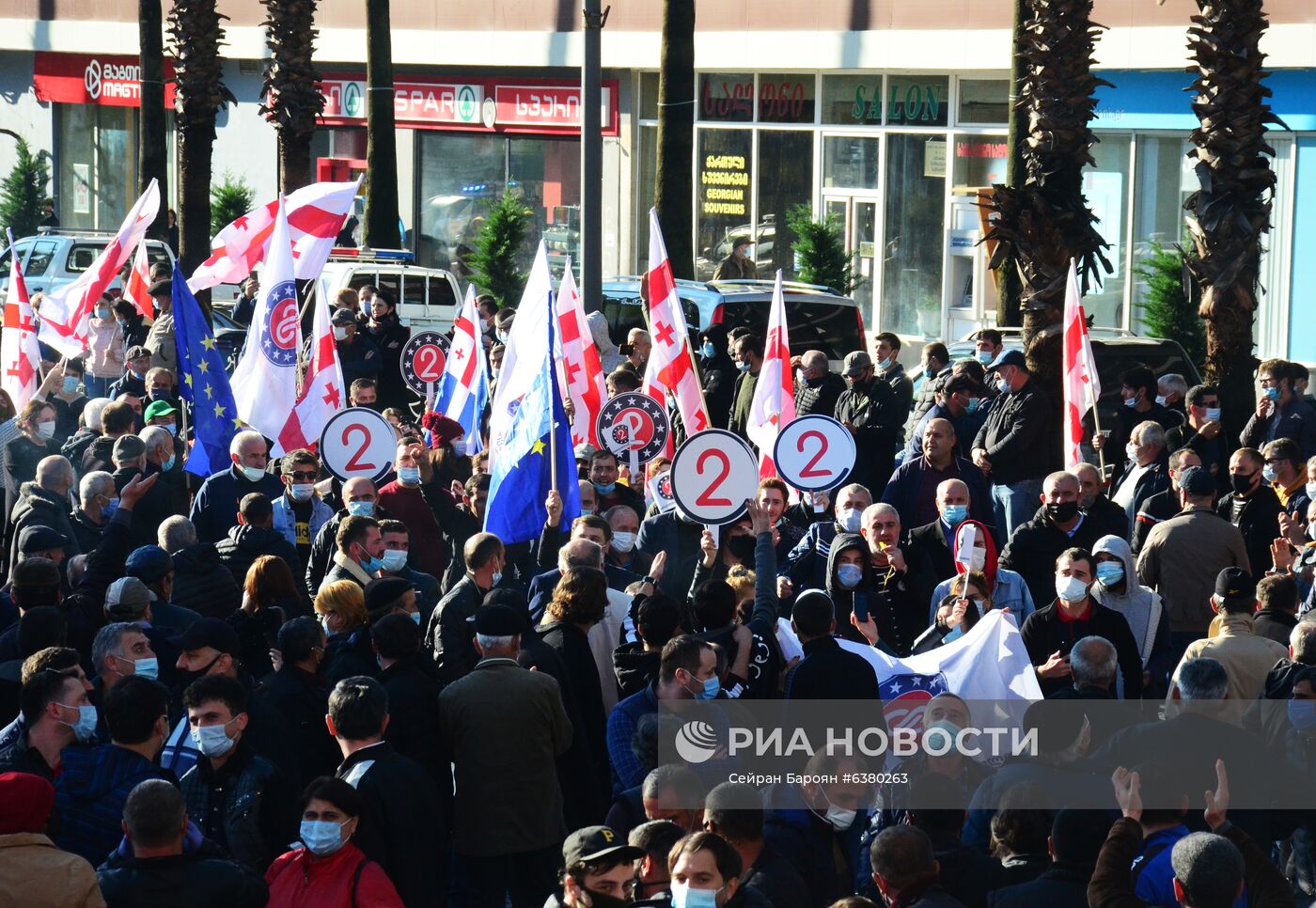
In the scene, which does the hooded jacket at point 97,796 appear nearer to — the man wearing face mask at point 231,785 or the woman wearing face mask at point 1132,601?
the man wearing face mask at point 231,785

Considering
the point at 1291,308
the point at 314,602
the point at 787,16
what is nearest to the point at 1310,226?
the point at 1291,308

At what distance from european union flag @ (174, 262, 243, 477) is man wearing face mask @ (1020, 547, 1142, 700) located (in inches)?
251

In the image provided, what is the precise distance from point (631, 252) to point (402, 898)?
26.5 meters

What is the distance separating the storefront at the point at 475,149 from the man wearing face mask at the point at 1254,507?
2251 centimetres

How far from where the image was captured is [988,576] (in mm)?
9578

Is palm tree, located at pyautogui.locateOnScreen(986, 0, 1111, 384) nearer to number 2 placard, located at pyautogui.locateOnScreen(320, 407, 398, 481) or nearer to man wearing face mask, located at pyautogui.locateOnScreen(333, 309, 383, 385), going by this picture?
number 2 placard, located at pyautogui.locateOnScreen(320, 407, 398, 481)

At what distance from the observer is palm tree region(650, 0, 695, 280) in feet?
68.7

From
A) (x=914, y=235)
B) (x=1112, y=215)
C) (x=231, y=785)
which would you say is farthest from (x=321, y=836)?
(x=914, y=235)

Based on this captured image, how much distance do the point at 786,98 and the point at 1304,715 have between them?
23.9 m

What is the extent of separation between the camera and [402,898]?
656cm

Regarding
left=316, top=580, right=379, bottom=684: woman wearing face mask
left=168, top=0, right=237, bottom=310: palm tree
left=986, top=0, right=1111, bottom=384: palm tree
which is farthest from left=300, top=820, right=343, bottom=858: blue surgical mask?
left=168, top=0, right=237, bottom=310: palm tree

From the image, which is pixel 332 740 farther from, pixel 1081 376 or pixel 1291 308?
pixel 1291 308

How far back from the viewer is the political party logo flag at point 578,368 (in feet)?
45.4

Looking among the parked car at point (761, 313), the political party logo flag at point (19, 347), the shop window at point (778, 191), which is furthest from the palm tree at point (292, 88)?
the political party logo flag at point (19, 347)
